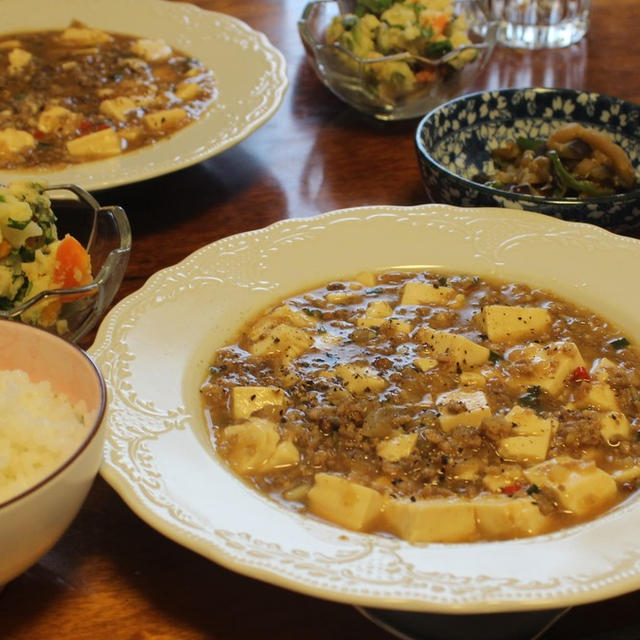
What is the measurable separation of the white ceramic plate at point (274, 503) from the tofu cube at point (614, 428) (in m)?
0.26

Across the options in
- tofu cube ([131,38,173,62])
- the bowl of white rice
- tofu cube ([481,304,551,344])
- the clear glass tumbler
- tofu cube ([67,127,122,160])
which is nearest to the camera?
the bowl of white rice

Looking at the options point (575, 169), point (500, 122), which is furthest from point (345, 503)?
point (500, 122)

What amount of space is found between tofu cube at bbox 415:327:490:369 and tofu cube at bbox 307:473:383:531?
0.51m

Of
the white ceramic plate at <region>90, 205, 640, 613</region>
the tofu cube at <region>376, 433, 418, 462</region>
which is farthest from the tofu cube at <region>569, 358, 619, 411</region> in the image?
the tofu cube at <region>376, 433, 418, 462</region>

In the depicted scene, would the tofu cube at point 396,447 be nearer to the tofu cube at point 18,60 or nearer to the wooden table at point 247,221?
the wooden table at point 247,221

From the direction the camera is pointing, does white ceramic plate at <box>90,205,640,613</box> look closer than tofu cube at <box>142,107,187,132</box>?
Yes

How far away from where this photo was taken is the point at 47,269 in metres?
2.15

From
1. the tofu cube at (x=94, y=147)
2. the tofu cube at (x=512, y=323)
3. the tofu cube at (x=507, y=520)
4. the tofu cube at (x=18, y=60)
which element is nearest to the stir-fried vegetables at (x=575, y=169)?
the tofu cube at (x=512, y=323)

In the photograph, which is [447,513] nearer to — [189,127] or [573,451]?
[573,451]

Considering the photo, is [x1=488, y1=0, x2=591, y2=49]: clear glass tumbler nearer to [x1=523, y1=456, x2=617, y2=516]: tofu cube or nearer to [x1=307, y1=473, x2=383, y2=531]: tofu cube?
[x1=523, y1=456, x2=617, y2=516]: tofu cube

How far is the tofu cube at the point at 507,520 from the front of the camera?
1.60m

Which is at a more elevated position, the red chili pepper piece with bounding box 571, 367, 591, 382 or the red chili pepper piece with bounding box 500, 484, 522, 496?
the red chili pepper piece with bounding box 571, 367, 591, 382

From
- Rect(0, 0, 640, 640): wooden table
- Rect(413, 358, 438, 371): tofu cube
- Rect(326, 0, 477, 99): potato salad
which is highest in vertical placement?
Rect(326, 0, 477, 99): potato salad

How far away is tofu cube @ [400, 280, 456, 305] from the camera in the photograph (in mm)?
2314
